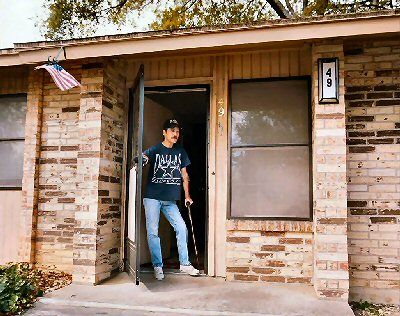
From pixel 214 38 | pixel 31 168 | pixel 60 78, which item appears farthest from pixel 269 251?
pixel 31 168

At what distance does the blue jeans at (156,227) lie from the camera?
5115 millimetres

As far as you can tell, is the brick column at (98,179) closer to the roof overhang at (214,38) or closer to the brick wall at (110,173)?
the brick wall at (110,173)

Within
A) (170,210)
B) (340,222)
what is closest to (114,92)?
(170,210)

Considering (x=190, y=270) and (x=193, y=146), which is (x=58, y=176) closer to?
(x=190, y=270)

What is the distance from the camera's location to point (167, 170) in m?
5.44

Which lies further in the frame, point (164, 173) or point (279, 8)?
point (279, 8)

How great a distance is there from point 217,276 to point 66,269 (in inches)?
80.0

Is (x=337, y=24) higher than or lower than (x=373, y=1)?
lower

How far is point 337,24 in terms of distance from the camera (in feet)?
13.2

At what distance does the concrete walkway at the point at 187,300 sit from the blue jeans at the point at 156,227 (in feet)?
1.45

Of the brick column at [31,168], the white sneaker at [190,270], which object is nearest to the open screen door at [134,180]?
the white sneaker at [190,270]

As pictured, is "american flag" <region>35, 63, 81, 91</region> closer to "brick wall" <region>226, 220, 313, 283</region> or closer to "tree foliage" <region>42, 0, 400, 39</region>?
"brick wall" <region>226, 220, 313, 283</region>

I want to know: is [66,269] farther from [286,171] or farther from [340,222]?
[340,222]

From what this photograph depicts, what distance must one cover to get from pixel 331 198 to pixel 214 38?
215 centimetres
